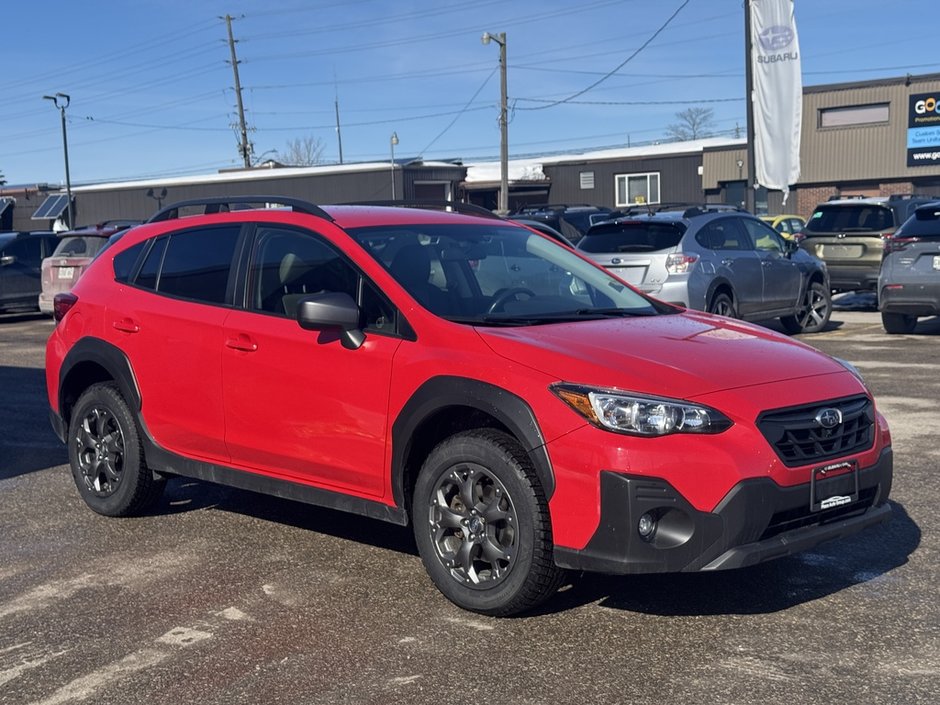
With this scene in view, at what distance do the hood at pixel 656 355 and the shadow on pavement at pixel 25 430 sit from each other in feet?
15.3

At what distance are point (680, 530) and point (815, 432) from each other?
0.73 m

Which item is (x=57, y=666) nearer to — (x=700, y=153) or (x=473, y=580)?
(x=473, y=580)

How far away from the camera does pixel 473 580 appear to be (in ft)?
15.6

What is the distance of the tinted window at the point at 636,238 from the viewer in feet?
44.9

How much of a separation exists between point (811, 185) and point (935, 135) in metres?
5.31

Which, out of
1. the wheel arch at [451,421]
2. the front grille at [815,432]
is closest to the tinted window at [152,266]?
the wheel arch at [451,421]

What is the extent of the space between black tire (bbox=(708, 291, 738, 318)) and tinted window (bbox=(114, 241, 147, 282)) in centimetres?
845

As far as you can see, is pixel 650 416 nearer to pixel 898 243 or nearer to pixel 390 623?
pixel 390 623

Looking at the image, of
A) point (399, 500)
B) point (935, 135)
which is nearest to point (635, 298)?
point (399, 500)

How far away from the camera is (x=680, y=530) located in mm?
4344

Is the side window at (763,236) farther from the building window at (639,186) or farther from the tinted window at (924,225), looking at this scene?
the building window at (639,186)

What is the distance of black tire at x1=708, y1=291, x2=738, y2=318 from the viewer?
13875mm

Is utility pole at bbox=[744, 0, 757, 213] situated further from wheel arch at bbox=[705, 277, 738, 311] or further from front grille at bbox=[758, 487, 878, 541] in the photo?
front grille at bbox=[758, 487, 878, 541]

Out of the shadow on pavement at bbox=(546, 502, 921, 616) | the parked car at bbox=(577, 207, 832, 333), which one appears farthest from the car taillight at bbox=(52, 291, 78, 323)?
the parked car at bbox=(577, 207, 832, 333)
